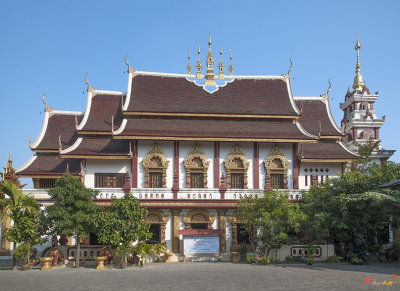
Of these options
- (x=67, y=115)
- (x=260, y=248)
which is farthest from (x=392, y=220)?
(x=67, y=115)

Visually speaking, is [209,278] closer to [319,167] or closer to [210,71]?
[319,167]

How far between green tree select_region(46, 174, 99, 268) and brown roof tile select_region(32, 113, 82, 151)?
8.05m

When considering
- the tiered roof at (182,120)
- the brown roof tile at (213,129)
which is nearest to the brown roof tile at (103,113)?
the tiered roof at (182,120)

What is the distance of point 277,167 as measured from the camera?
88.3ft

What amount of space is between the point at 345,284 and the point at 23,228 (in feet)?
44.1

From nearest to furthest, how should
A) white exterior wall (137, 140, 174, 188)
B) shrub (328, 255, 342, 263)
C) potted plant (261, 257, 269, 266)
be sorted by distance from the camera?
potted plant (261, 257, 269, 266), shrub (328, 255, 342, 263), white exterior wall (137, 140, 174, 188)

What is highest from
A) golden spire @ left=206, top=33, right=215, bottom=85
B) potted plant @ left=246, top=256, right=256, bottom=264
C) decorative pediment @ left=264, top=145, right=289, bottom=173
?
golden spire @ left=206, top=33, right=215, bottom=85

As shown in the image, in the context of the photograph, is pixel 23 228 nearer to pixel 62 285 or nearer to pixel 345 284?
pixel 62 285

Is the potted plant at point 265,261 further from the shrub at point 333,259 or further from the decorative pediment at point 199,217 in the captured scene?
the decorative pediment at point 199,217

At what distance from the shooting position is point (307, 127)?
2977 centimetres

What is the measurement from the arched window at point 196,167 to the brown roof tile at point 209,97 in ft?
8.89

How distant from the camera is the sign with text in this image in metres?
22.5

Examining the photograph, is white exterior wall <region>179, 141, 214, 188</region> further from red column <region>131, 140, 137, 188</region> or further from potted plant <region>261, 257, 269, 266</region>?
potted plant <region>261, 257, 269, 266</region>

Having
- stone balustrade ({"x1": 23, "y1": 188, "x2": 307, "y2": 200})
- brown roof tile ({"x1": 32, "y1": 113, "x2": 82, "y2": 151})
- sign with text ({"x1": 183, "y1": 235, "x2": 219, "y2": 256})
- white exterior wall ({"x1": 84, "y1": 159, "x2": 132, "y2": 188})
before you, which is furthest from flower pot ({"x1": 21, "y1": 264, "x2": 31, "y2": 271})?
brown roof tile ({"x1": 32, "y1": 113, "x2": 82, "y2": 151})
